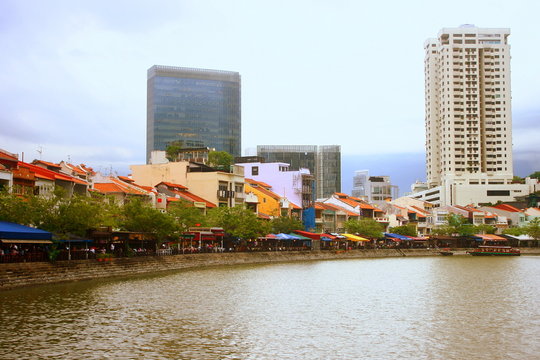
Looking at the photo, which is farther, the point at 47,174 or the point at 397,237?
the point at 397,237

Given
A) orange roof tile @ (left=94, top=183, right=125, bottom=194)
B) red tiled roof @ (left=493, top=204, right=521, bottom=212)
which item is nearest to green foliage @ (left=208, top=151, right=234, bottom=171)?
orange roof tile @ (left=94, top=183, right=125, bottom=194)

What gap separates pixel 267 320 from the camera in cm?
3117

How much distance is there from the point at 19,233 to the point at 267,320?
20632 millimetres

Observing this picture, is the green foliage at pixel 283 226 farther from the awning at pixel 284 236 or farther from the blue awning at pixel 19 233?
the blue awning at pixel 19 233

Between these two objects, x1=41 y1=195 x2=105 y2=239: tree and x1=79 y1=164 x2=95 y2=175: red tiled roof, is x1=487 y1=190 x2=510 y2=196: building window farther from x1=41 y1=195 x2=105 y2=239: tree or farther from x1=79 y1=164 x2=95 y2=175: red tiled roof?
x1=41 y1=195 x2=105 y2=239: tree

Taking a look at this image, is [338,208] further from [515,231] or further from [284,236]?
[284,236]

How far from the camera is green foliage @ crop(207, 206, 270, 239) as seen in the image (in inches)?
3083

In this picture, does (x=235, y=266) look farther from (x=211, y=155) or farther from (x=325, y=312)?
(x=211, y=155)

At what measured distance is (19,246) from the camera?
49.0 m

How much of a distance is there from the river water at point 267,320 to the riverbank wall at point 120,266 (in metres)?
1.39

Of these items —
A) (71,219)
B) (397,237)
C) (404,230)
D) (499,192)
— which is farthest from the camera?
(499,192)

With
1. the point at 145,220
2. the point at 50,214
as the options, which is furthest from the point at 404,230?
the point at 50,214

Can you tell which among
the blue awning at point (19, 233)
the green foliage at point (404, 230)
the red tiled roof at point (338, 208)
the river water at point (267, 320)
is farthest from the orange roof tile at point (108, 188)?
the green foliage at point (404, 230)

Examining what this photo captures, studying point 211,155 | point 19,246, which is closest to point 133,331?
point 19,246
